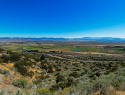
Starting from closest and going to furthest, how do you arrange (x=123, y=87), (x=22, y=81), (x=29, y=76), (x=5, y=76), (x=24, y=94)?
1. (x=24, y=94)
2. (x=123, y=87)
3. (x=22, y=81)
4. (x=5, y=76)
5. (x=29, y=76)

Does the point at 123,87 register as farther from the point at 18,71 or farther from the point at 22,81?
the point at 18,71

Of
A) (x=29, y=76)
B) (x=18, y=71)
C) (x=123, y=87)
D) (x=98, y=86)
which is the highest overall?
(x=123, y=87)

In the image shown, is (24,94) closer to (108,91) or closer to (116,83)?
(108,91)

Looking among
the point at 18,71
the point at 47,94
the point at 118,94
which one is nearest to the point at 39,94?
the point at 47,94

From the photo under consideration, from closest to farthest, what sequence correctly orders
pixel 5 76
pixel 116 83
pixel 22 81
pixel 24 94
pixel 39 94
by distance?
pixel 24 94, pixel 39 94, pixel 116 83, pixel 22 81, pixel 5 76

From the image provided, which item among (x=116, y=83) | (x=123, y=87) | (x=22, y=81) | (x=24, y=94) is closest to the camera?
(x=24, y=94)

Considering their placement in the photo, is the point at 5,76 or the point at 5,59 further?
the point at 5,59

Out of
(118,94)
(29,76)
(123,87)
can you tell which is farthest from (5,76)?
(123,87)

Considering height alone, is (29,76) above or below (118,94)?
below

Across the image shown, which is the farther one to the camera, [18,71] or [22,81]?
[18,71]
